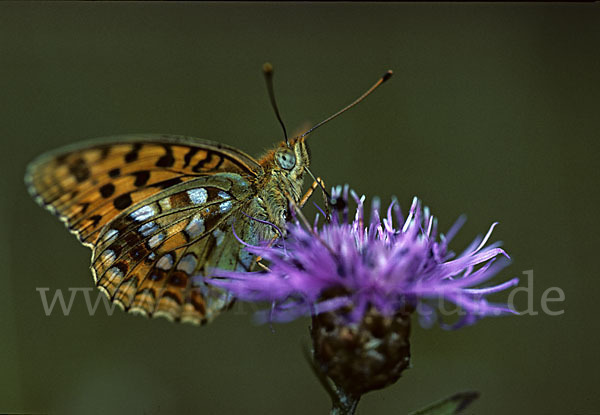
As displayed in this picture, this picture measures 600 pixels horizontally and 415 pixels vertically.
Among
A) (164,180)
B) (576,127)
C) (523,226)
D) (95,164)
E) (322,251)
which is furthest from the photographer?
(576,127)

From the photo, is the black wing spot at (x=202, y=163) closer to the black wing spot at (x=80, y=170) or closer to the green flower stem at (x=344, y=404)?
the black wing spot at (x=80, y=170)

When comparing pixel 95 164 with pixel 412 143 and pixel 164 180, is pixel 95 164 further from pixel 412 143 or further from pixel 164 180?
pixel 412 143

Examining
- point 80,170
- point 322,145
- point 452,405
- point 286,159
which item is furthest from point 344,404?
point 322,145

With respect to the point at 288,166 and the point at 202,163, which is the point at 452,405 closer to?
the point at 288,166

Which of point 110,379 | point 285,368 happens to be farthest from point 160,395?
point 285,368

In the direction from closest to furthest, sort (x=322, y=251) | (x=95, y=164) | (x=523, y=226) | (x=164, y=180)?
(x=322, y=251), (x=95, y=164), (x=164, y=180), (x=523, y=226)

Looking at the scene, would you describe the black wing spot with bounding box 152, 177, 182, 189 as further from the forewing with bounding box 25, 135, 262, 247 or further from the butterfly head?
the butterfly head
